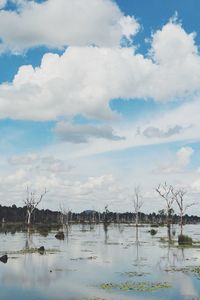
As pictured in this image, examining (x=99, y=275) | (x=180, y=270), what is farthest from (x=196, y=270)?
(x=99, y=275)

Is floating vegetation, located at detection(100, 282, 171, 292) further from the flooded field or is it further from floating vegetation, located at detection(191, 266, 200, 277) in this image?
floating vegetation, located at detection(191, 266, 200, 277)

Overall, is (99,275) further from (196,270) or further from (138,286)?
(196,270)

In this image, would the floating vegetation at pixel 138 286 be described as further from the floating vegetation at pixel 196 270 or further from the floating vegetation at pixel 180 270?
the floating vegetation at pixel 180 270

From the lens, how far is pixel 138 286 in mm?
27109

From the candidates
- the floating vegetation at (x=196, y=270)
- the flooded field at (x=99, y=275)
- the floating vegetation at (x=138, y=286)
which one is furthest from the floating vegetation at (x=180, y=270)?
the floating vegetation at (x=138, y=286)

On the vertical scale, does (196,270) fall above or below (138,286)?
above

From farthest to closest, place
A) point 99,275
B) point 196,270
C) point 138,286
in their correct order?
point 196,270 → point 99,275 → point 138,286

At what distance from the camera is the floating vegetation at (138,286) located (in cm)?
2628

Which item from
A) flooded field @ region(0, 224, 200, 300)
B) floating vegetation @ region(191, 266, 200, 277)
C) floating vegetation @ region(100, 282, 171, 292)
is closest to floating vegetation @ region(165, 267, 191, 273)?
flooded field @ region(0, 224, 200, 300)

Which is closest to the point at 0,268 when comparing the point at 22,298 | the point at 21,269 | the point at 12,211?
the point at 21,269

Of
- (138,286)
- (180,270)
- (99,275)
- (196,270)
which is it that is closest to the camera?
(138,286)

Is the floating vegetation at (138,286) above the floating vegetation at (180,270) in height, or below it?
below

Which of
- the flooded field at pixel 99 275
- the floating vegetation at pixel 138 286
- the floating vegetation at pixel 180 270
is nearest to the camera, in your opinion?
the flooded field at pixel 99 275

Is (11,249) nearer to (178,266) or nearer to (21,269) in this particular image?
(21,269)
